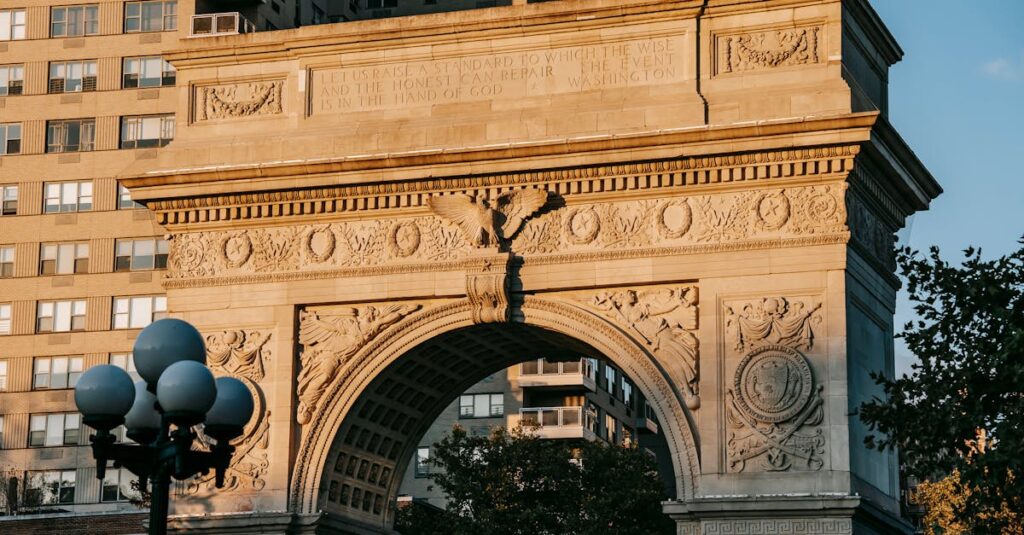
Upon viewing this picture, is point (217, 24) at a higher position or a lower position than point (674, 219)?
higher

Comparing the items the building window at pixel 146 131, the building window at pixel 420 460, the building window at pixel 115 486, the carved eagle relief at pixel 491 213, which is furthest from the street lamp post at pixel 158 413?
the building window at pixel 420 460

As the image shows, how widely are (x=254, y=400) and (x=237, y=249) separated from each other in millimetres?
3081

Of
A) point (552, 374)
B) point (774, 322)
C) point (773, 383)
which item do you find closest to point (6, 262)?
point (552, 374)

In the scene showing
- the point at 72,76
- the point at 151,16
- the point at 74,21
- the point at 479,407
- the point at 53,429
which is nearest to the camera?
the point at 53,429

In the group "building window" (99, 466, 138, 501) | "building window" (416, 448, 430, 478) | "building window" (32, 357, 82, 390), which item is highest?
"building window" (32, 357, 82, 390)

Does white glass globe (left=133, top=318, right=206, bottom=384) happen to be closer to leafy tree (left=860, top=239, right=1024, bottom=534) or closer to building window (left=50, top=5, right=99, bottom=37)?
leafy tree (left=860, top=239, right=1024, bottom=534)

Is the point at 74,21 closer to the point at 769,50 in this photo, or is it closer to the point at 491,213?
the point at 491,213

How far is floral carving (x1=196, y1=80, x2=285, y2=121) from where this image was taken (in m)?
39.5

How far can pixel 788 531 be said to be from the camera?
3434cm

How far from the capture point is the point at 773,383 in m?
35.1

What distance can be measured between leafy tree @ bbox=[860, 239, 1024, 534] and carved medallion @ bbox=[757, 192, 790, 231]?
2241 mm

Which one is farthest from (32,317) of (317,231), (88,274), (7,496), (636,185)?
(636,185)

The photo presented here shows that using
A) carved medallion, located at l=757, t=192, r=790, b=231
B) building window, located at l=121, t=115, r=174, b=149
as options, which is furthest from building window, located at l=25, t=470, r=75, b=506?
carved medallion, located at l=757, t=192, r=790, b=231

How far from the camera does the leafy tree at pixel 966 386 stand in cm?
3303
